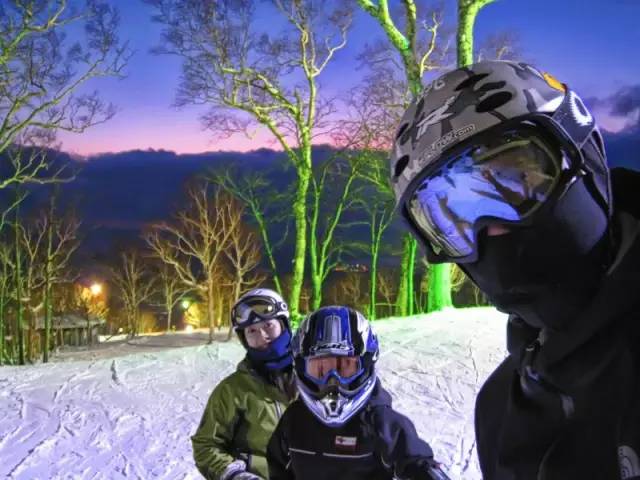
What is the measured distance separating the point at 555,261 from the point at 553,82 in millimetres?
535

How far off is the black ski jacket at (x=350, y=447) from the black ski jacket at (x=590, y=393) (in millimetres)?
1791

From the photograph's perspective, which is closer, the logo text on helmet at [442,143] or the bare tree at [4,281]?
the logo text on helmet at [442,143]

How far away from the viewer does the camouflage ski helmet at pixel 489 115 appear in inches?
49.5

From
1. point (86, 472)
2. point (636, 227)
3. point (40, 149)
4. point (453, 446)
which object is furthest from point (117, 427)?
point (40, 149)

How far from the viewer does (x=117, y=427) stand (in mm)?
8414

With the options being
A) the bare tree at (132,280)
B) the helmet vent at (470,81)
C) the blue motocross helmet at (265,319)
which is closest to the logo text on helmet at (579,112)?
the helmet vent at (470,81)

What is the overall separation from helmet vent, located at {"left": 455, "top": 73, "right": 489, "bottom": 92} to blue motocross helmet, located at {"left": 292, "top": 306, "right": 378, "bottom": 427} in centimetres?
204

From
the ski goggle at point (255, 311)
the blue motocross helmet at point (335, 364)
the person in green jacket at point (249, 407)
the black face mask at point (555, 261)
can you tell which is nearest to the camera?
the black face mask at point (555, 261)

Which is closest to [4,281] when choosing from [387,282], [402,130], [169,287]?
[169,287]

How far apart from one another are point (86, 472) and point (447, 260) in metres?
6.78

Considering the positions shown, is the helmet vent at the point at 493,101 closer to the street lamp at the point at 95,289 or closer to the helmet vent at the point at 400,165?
the helmet vent at the point at 400,165

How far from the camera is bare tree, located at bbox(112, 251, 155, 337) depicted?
3941 centimetres

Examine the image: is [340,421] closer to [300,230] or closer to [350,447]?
[350,447]

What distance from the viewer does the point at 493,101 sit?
132cm
